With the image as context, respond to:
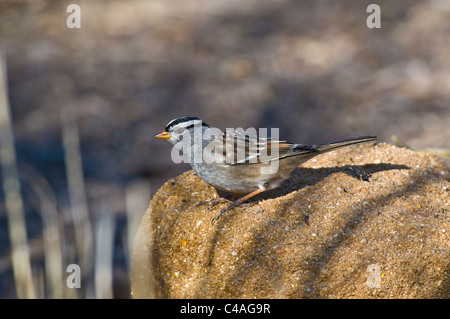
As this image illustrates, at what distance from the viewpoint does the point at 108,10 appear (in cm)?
1191

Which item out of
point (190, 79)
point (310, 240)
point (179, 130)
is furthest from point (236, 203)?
point (190, 79)

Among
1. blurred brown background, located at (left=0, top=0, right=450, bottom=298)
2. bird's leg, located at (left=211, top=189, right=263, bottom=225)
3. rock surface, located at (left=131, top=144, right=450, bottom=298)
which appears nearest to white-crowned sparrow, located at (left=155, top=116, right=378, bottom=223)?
bird's leg, located at (left=211, top=189, right=263, bottom=225)

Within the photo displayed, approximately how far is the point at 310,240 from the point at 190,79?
7174 mm

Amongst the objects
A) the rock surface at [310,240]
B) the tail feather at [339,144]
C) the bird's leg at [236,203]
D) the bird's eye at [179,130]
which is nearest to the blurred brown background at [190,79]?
the bird's eye at [179,130]

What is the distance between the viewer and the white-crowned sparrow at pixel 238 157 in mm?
4266

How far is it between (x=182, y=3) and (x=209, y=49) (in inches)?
64.7

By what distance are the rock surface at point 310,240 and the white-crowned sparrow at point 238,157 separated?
0.44 ft

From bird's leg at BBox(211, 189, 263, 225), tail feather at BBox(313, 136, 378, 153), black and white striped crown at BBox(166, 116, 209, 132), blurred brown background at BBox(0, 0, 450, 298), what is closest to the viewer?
bird's leg at BBox(211, 189, 263, 225)

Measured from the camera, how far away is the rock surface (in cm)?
354

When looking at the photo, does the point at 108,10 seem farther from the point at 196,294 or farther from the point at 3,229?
the point at 196,294

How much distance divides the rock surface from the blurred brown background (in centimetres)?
358

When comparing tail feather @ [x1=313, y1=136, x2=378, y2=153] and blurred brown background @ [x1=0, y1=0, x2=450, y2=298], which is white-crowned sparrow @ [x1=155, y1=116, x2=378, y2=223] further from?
blurred brown background @ [x1=0, y1=0, x2=450, y2=298]

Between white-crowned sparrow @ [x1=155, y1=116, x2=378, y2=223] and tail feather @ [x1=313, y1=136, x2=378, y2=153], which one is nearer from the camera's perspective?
white-crowned sparrow @ [x1=155, y1=116, x2=378, y2=223]

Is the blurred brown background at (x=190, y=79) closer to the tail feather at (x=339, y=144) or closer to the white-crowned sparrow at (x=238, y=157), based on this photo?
the white-crowned sparrow at (x=238, y=157)
